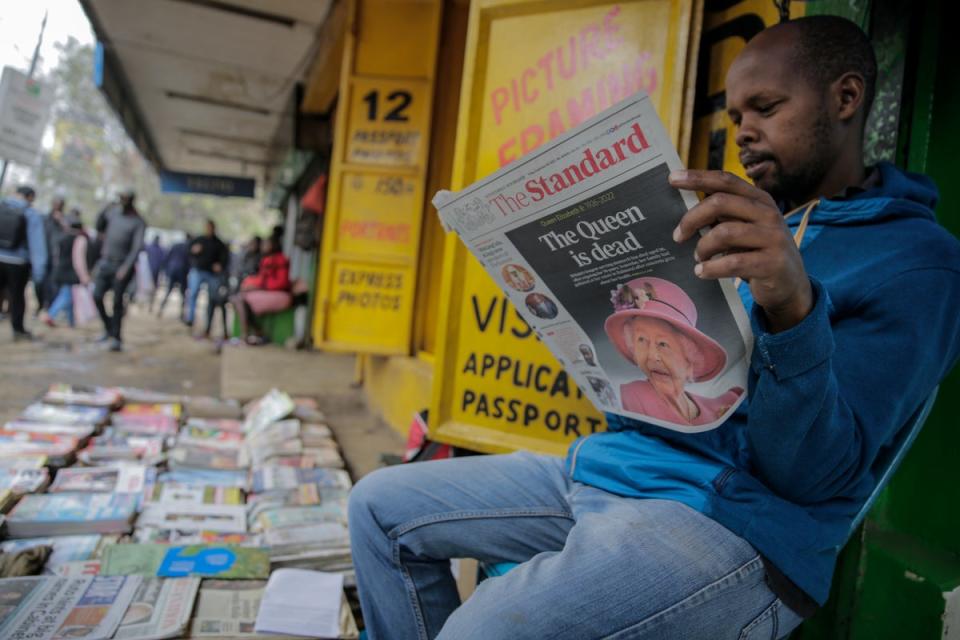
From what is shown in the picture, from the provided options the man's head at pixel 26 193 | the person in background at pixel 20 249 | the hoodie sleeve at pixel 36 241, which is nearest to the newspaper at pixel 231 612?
the person in background at pixel 20 249

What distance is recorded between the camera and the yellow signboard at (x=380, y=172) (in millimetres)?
3791

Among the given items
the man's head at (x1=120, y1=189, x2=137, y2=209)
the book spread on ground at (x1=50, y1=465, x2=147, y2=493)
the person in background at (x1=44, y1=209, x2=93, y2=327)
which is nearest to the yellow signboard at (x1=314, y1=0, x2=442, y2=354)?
the book spread on ground at (x1=50, y1=465, x2=147, y2=493)

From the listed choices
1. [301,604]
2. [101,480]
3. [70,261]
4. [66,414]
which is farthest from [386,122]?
[70,261]

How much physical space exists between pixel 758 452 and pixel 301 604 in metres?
1.37

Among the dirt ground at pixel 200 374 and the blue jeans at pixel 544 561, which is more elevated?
the blue jeans at pixel 544 561

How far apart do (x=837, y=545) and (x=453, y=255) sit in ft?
4.59

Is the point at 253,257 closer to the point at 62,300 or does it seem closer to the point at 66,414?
the point at 62,300

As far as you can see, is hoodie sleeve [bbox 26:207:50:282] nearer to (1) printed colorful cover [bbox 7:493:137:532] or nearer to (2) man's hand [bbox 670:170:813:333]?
(1) printed colorful cover [bbox 7:493:137:532]

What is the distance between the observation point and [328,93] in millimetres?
5621

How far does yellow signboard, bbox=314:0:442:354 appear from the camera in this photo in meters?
3.79

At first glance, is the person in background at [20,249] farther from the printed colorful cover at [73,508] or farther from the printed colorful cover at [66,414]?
the printed colorful cover at [73,508]

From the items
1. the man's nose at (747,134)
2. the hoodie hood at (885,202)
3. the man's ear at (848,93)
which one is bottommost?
the hoodie hood at (885,202)

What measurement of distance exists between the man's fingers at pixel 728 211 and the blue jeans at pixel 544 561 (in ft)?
1.42

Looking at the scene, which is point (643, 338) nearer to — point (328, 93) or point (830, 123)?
point (830, 123)
